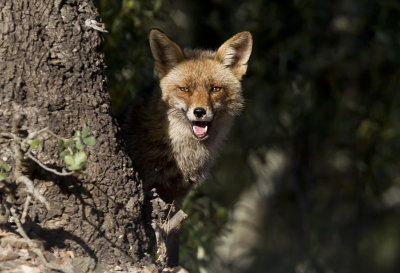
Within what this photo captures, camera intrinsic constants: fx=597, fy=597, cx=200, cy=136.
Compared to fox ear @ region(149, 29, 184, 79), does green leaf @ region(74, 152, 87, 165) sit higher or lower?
lower

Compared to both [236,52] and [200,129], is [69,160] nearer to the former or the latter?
[200,129]

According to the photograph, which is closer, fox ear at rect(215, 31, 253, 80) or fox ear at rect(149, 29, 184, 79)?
fox ear at rect(149, 29, 184, 79)

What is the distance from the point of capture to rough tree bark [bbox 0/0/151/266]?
3.95 meters

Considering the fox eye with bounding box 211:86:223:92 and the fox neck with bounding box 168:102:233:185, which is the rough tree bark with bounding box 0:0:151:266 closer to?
the fox neck with bounding box 168:102:233:185

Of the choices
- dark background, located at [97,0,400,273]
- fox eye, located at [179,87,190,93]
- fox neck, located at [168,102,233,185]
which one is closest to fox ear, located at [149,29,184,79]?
fox eye, located at [179,87,190,93]

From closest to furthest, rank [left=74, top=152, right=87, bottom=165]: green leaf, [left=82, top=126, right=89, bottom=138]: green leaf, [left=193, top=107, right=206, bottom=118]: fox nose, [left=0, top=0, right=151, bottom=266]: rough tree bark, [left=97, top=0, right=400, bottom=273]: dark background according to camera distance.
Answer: [left=74, top=152, right=87, bottom=165]: green leaf
[left=82, top=126, right=89, bottom=138]: green leaf
[left=0, top=0, right=151, bottom=266]: rough tree bark
[left=193, top=107, right=206, bottom=118]: fox nose
[left=97, top=0, right=400, bottom=273]: dark background

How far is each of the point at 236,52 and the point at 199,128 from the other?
96cm

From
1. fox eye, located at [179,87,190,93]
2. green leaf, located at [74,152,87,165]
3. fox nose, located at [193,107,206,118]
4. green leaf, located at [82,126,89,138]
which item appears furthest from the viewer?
fox eye, located at [179,87,190,93]

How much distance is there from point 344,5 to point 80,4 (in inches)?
295

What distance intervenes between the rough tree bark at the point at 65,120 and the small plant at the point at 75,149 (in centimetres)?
31

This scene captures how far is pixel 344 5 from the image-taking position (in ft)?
35.1

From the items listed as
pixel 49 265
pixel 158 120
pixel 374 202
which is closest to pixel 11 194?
pixel 49 265

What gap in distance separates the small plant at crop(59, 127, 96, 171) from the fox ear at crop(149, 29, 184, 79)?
203cm

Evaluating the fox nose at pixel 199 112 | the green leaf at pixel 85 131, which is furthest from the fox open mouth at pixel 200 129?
the green leaf at pixel 85 131
